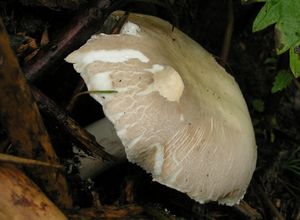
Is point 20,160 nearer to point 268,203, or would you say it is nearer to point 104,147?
point 104,147

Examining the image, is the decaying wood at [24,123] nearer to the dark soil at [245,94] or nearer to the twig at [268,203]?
the dark soil at [245,94]

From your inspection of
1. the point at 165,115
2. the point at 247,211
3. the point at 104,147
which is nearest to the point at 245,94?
the point at 247,211

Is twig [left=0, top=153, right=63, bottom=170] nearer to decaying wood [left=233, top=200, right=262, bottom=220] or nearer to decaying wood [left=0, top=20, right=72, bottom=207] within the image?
decaying wood [left=0, top=20, right=72, bottom=207]

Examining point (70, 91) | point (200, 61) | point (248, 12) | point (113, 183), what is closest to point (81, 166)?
point (113, 183)

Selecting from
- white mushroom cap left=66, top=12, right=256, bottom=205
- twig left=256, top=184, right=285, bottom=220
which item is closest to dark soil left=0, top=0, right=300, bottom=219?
twig left=256, top=184, right=285, bottom=220

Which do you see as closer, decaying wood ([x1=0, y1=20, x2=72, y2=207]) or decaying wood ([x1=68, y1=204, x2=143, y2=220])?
decaying wood ([x1=0, y1=20, x2=72, y2=207])

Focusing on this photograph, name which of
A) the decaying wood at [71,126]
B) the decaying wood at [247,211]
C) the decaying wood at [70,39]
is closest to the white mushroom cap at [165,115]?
the decaying wood at [70,39]
